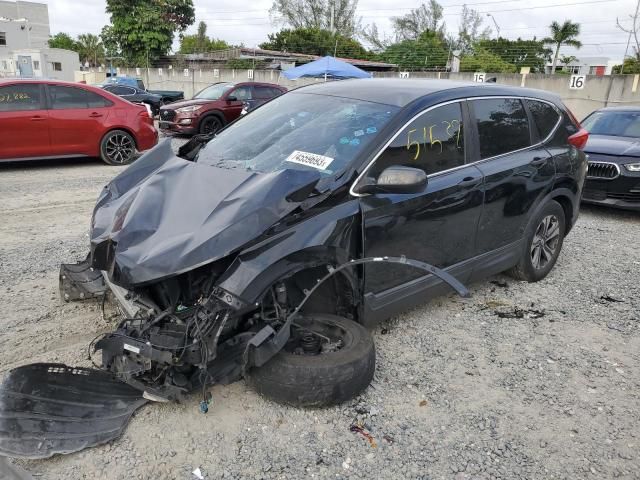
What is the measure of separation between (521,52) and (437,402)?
3767 cm

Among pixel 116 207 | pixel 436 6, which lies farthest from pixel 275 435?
pixel 436 6

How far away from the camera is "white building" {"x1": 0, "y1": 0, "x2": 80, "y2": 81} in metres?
43.8

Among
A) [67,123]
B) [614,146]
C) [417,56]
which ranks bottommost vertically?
[67,123]

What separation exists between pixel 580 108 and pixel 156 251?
1933 centimetres

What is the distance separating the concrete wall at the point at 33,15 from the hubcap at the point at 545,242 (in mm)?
65813

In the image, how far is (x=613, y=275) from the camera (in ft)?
17.3

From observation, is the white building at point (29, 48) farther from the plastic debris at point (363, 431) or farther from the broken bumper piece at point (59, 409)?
the plastic debris at point (363, 431)

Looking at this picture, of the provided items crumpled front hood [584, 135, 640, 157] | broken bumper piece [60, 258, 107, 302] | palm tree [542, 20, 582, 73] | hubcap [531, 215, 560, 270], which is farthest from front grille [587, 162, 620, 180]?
palm tree [542, 20, 582, 73]

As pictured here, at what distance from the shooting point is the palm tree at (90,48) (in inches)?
2825

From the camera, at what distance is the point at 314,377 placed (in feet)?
9.19

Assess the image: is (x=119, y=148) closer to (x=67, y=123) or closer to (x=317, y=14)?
(x=67, y=123)

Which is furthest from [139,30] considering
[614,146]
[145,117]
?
[614,146]

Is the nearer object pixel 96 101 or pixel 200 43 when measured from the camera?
pixel 96 101

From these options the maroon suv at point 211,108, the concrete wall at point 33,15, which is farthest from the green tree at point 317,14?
the maroon suv at point 211,108
